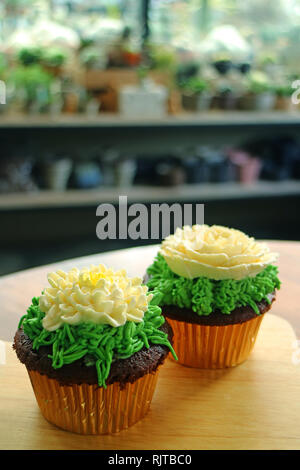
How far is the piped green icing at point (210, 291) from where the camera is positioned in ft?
3.28

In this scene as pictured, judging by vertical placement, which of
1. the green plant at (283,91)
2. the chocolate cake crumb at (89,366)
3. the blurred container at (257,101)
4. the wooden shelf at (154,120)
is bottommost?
the chocolate cake crumb at (89,366)

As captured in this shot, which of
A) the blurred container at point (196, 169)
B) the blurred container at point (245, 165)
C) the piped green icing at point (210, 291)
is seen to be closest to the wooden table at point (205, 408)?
the piped green icing at point (210, 291)

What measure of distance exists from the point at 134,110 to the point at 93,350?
8.31 ft

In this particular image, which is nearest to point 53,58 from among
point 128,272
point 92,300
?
point 128,272

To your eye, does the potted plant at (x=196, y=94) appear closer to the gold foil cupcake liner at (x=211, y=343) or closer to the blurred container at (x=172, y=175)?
the blurred container at (x=172, y=175)

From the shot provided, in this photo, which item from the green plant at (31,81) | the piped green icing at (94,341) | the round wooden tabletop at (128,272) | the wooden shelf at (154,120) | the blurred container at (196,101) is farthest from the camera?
the blurred container at (196,101)

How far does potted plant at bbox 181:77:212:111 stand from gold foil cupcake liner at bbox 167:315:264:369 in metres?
2.41

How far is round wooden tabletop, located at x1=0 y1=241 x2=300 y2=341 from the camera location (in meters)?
1.23

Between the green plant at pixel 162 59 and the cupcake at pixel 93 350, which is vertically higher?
the green plant at pixel 162 59

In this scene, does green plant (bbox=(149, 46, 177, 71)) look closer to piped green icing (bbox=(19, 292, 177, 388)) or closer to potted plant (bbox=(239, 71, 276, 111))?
potted plant (bbox=(239, 71, 276, 111))

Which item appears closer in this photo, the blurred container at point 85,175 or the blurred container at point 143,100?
the blurred container at point 143,100

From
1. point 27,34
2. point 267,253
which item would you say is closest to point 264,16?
point 27,34

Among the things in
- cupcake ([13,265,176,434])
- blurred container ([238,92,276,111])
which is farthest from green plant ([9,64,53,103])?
cupcake ([13,265,176,434])

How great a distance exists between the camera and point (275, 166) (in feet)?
11.9
